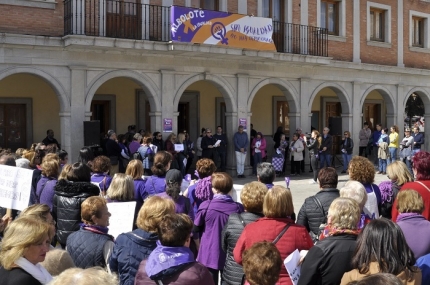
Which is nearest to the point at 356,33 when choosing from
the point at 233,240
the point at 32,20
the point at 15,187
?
the point at 32,20

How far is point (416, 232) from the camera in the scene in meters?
4.34

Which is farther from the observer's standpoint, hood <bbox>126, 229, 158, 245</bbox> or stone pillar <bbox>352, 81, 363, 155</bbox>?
stone pillar <bbox>352, 81, 363, 155</bbox>

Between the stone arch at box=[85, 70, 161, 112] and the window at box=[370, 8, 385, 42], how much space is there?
1075 cm

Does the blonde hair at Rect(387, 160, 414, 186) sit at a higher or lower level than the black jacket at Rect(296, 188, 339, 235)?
higher

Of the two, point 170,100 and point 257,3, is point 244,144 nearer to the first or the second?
point 170,100

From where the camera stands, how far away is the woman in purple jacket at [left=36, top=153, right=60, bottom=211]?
6.22m

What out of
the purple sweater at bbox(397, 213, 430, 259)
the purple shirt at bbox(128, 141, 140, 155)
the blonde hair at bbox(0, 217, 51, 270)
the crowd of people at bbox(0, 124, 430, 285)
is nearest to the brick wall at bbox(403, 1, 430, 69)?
the purple shirt at bbox(128, 141, 140, 155)

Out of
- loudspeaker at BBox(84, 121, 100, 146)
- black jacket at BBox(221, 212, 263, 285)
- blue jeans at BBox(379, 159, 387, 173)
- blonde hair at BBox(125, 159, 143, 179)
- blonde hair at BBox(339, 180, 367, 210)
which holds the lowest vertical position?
blue jeans at BBox(379, 159, 387, 173)

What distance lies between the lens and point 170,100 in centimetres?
1709

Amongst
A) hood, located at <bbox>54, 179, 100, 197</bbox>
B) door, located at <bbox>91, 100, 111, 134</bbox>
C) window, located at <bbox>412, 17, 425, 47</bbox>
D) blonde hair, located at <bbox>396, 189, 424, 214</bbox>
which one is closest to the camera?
blonde hair, located at <bbox>396, 189, 424, 214</bbox>

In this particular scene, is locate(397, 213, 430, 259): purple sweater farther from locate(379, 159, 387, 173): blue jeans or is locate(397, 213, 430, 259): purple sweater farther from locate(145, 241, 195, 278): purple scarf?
locate(379, 159, 387, 173): blue jeans

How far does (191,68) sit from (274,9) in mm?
4360

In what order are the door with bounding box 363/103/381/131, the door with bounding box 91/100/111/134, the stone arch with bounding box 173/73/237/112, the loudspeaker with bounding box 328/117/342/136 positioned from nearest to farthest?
1. the stone arch with bounding box 173/73/237/112
2. the door with bounding box 91/100/111/134
3. the loudspeaker with bounding box 328/117/342/136
4. the door with bounding box 363/103/381/131

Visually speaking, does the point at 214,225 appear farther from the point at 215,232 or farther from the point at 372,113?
the point at 372,113
